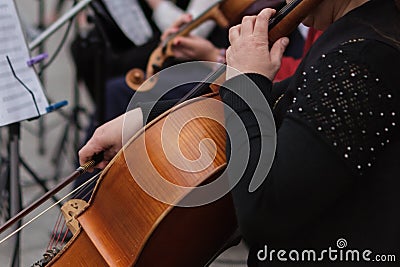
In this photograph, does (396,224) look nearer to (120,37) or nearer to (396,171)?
(396,171)

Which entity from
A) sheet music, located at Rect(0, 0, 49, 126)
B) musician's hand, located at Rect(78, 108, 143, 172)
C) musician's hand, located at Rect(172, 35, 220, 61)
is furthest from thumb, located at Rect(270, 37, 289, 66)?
musician's hand, located at Rect(172, 35, 220, 61)

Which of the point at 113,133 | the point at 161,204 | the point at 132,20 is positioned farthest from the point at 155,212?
the point at 132,20

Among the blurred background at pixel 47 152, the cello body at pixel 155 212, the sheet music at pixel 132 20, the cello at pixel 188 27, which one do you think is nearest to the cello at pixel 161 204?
the cello body at pixel 155 212

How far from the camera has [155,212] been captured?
3.84 feet

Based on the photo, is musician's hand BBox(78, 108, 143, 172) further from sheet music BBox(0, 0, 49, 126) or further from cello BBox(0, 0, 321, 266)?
sheet music BBox(0, 0, 49, 126)

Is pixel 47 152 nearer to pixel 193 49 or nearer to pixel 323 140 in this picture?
pixel 193 49

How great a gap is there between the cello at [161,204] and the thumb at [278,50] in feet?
0.05

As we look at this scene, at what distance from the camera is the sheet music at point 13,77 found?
163 cm

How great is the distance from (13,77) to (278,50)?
0.75 metres

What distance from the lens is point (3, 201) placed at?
226 cm

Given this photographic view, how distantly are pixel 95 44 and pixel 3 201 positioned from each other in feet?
2.11

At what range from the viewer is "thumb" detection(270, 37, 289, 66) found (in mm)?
1107

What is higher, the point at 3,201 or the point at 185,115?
the point at 185,115

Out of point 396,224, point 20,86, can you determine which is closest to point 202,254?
point 396,224
